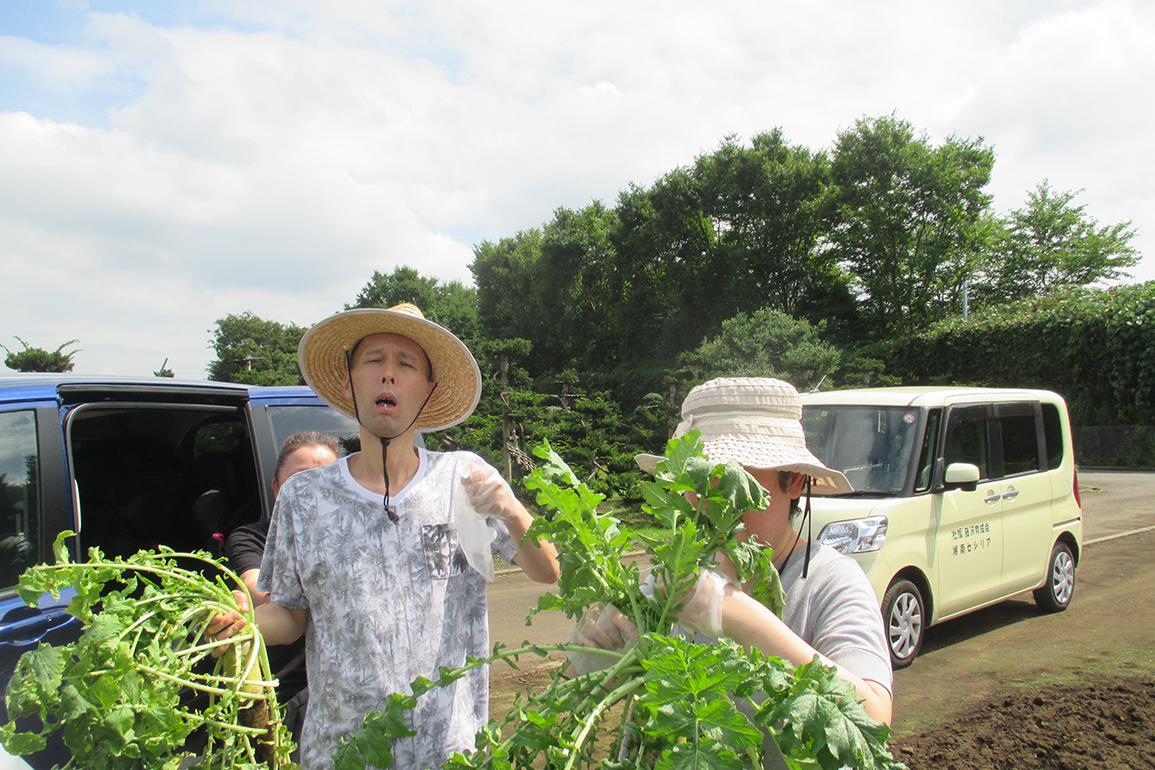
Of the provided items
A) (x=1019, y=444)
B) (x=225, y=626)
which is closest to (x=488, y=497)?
(x=225, y=626)

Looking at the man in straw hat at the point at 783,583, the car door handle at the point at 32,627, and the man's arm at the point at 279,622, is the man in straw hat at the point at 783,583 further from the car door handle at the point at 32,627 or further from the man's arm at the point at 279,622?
the car door handle at the point at 32,627

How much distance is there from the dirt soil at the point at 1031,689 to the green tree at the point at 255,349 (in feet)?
54.5

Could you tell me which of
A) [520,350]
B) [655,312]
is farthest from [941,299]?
[520,350]

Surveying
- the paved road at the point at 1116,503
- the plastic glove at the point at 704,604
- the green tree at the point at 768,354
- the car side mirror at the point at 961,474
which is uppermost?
the green tree at the point at 768,354

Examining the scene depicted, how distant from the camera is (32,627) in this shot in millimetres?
2426

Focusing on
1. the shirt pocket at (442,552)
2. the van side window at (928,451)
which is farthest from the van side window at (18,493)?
the van side window at (928,451)

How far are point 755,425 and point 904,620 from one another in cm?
395

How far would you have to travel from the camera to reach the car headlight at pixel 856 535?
4590mm

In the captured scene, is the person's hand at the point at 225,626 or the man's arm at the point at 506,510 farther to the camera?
the man's arm at the point at 506,510

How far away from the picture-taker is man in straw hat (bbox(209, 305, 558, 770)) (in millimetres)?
1770

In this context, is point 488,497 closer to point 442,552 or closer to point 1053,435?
point 442,552

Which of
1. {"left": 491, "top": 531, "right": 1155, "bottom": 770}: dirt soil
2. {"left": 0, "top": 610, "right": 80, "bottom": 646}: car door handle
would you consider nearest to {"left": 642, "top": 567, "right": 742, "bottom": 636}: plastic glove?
{"left": 491, "top": 531, "right": 1155, "bottom": 770}: dirt soil

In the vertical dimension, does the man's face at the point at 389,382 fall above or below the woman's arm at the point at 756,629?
above

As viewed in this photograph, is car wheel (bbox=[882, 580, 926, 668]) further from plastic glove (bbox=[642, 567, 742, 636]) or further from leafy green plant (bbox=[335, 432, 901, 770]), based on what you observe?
plastic glove (bbox=[642, 567, 742, 636])
